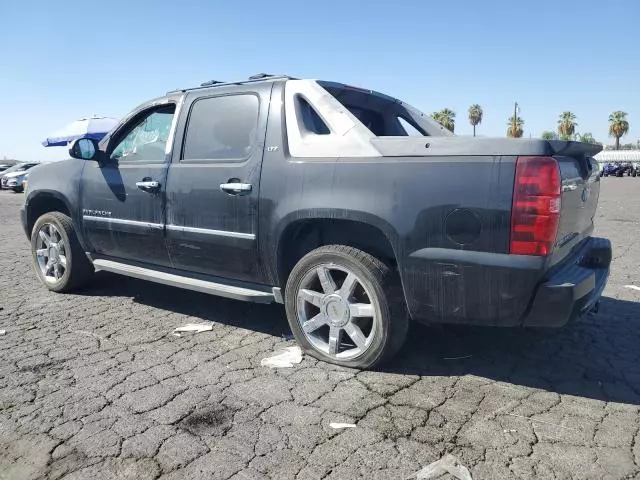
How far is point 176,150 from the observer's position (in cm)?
409

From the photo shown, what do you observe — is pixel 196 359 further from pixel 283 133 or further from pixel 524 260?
pixel 524 260

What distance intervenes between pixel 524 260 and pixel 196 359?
2.20 metres

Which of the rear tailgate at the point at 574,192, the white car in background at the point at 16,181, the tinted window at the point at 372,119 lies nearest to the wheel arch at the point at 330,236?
the rear tailgate at the point at 574,192

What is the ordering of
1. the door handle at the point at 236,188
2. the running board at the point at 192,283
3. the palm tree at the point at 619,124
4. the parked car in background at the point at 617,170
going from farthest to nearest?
the palm tree at the point at 619,124 → the parked car in background at the point at 617,170 → the running board at the point at 192,283 → the door handle at the point at 236,188

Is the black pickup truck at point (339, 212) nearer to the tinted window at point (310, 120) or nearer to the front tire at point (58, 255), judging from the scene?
the tinted window at point (310, 120)

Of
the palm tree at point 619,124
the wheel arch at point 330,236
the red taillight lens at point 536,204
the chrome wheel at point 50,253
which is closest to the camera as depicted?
the red taillight lens at point 536,204

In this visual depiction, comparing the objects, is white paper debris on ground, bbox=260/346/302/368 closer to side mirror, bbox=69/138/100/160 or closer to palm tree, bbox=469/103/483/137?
side mirror, bbox=69/138/100/160

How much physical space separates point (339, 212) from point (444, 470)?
1.55 m

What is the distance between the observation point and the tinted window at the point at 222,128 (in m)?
3.72

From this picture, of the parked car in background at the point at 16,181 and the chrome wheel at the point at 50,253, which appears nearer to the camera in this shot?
the chrome wheel at the point at 50,253

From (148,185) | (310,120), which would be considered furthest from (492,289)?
(148,185)

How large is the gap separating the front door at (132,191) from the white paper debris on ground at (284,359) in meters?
1.30

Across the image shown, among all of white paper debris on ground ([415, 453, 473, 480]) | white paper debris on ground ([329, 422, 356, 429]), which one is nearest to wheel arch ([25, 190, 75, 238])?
white paper debris on ground ([329, 422, 356, 429])

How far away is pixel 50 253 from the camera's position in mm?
Result: 5301
